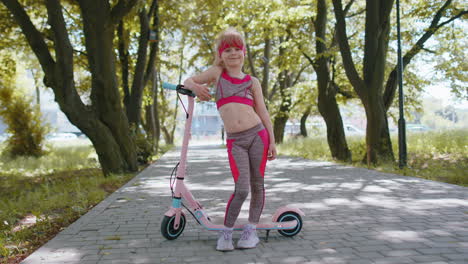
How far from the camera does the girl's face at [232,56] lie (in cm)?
401

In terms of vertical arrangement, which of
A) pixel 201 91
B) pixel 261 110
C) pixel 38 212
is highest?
pixel 201 91

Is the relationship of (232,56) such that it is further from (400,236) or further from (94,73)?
(94,73)

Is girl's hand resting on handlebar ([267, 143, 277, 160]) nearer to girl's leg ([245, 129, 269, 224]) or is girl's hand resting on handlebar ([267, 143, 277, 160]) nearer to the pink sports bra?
girl's leg ([245, 129, 269, 224])

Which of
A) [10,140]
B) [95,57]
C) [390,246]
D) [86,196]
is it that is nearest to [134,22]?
[95,57]

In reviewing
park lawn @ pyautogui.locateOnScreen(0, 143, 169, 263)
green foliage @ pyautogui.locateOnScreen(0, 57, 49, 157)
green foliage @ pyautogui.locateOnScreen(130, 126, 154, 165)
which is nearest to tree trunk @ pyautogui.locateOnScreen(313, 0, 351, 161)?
green foliage @ pyautogui.locateOnScreen(130, 126, 154, 165)

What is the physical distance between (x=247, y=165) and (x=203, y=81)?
0.90m

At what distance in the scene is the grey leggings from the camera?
156 inches

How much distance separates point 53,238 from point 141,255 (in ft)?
4.00

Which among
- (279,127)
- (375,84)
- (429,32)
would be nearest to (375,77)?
(375,84)

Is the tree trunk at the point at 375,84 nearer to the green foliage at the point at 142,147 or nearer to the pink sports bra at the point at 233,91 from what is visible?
the green foliage at the point at 142,147

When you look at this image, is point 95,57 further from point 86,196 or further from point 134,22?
point 134,22

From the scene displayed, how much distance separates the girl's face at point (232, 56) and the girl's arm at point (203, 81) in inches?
6.2

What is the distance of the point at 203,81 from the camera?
418cm

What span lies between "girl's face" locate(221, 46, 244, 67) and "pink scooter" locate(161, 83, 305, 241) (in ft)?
1.46
